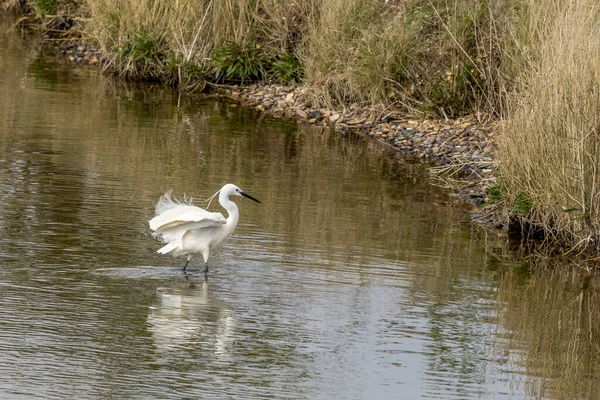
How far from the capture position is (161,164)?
1291cm

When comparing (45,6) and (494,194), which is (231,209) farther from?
(45,6)

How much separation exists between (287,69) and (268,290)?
8982mm

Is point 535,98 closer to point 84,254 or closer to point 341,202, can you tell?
point 341,202

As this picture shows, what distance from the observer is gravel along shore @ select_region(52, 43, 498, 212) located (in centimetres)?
1282

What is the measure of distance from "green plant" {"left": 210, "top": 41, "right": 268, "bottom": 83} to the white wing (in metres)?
8.52

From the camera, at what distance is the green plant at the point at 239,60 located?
1741cm

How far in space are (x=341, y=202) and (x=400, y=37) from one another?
4.53 meters

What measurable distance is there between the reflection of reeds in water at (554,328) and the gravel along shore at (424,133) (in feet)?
6.88

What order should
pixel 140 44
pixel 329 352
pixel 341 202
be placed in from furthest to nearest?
pixel 140 44 → pixel 341 202 → pixel 329 352

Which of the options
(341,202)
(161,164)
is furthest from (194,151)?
(341,202)

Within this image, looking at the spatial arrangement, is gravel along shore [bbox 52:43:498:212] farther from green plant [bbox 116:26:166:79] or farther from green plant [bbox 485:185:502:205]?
green plant [bbox 116:26:166:79]

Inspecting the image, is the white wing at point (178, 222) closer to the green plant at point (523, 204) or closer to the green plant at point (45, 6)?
the green plant at point (523, 204)

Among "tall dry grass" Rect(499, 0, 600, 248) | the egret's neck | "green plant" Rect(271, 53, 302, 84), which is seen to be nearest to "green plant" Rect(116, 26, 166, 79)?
"green plant" Rect(271, 53, 302, 84)

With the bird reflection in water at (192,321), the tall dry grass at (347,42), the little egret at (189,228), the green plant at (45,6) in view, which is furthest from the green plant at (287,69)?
the bird reflection in water at (192,321)
